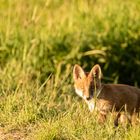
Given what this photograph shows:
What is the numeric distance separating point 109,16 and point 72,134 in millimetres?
7167

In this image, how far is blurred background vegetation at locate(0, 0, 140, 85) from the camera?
13.2m

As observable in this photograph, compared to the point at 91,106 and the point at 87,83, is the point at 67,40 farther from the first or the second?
the point at 91,106

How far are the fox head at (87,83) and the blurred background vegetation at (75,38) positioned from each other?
381 cm

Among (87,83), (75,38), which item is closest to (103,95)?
(87,83)

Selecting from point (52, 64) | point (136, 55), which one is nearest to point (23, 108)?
point (52, 64)

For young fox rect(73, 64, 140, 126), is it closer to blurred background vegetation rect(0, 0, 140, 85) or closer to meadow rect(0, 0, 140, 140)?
meadow rect(0, 0, 140, 140)

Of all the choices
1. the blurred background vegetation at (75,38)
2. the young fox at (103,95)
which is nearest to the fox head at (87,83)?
the young fox at (103,95)

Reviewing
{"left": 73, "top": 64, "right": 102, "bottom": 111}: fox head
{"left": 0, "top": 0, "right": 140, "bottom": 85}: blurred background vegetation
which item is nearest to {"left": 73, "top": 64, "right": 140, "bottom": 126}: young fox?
{"left": 73, "top": 64, "right": 102, "bottom": 111}: fox head

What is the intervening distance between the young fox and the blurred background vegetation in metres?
3.87

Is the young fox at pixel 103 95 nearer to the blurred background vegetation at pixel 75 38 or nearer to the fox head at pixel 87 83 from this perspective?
the fox head at pixel 87 83

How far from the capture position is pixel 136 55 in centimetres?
1395

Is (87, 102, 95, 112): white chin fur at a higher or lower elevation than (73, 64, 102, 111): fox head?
lower

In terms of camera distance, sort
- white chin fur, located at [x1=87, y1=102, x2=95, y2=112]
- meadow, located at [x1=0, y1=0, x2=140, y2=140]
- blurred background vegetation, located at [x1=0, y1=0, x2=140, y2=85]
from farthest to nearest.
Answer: blurred background vegetation, located at [x1=0, y1=0, x2=140, y2=85], meadow, located at [x1=0, y1=0, x2=140, y2=140], white chin fur, located at [x1=87, y1=102, x2=95, y2=112]

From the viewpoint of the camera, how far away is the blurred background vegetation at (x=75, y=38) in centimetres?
1320
